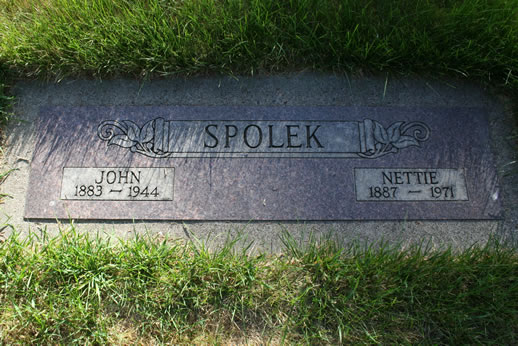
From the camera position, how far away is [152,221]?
2.11m

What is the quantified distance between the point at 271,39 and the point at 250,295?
4.96 feet

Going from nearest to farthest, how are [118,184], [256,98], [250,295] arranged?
[250,295] < [118,184] < [256,98]

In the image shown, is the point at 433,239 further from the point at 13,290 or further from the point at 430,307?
the point at 13,290

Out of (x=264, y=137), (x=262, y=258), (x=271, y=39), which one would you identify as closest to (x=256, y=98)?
(x=264, y=137)

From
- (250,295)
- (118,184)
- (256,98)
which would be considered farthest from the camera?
(256,98)

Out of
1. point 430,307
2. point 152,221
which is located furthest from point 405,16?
point 152,221

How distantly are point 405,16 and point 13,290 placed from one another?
271 centimetres

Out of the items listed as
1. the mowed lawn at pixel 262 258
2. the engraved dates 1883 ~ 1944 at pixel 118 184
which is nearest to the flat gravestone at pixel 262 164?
the engraved dates 1883 ~ 1944 at pixel 118 184

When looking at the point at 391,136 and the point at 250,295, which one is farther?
the point at 391,136

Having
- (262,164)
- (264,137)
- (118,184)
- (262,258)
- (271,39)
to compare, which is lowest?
(262,258)

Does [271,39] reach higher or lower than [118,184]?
higher

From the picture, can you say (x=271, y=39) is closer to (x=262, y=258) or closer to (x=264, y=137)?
(x=264, y=137)

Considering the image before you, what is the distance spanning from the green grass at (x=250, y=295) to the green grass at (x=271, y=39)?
3.56 feet

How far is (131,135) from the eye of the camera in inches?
87.0
